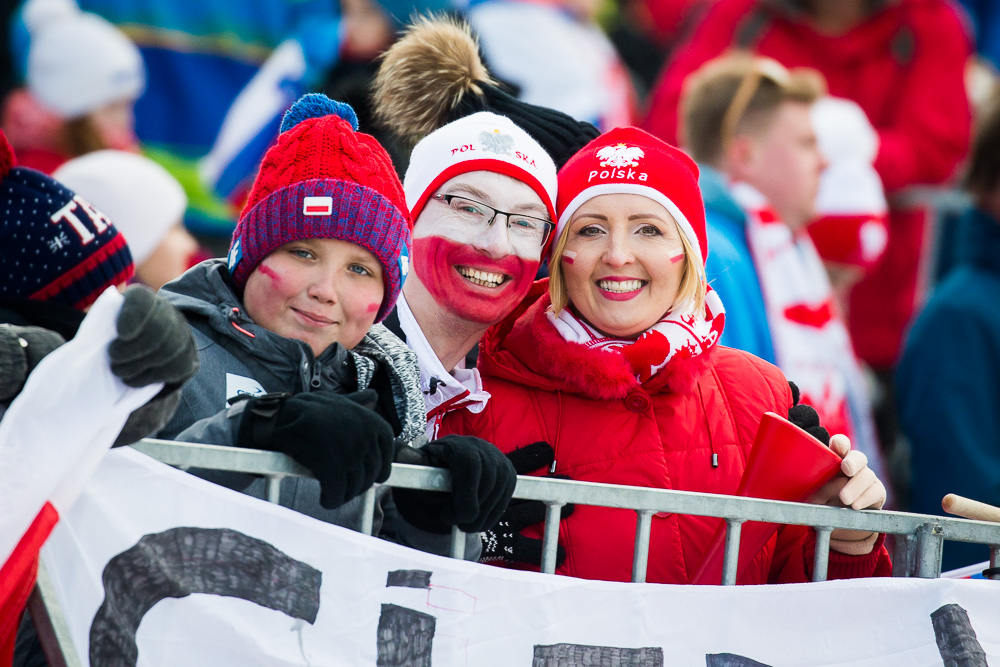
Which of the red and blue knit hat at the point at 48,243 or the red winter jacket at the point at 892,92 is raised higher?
the red winter jacket at the point at 892,92

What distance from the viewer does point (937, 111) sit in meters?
5.91

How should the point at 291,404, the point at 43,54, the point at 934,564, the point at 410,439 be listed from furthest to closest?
the point at 43,54
the point at 410,439
the point at 934,564
the point at 291,404

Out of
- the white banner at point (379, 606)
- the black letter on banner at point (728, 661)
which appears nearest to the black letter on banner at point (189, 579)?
the white banner at point (379, 606)

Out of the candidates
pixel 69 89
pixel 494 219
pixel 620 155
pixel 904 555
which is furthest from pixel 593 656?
pixel 69 89

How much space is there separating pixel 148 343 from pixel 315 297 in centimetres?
75

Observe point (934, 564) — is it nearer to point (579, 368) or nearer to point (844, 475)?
point (844, 475)

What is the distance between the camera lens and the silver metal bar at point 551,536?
2.15 m

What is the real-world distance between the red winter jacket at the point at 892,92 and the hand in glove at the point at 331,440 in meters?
4.27

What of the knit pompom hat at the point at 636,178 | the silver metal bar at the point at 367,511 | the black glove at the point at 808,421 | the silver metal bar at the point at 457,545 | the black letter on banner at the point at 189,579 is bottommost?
the black letter on banner at the point at 189,579

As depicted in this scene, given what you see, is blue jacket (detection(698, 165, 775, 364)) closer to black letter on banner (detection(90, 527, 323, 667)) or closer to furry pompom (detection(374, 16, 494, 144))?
furry pompom (detection(374, 16, 494, 144))

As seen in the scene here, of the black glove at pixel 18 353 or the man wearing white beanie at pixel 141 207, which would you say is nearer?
the black glove at pixel 18 353

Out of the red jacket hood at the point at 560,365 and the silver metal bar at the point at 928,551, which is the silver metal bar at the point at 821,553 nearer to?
the silver metal bar at the point at 928,551

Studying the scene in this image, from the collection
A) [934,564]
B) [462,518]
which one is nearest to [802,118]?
[934,564]

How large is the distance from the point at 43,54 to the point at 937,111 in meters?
4.57
